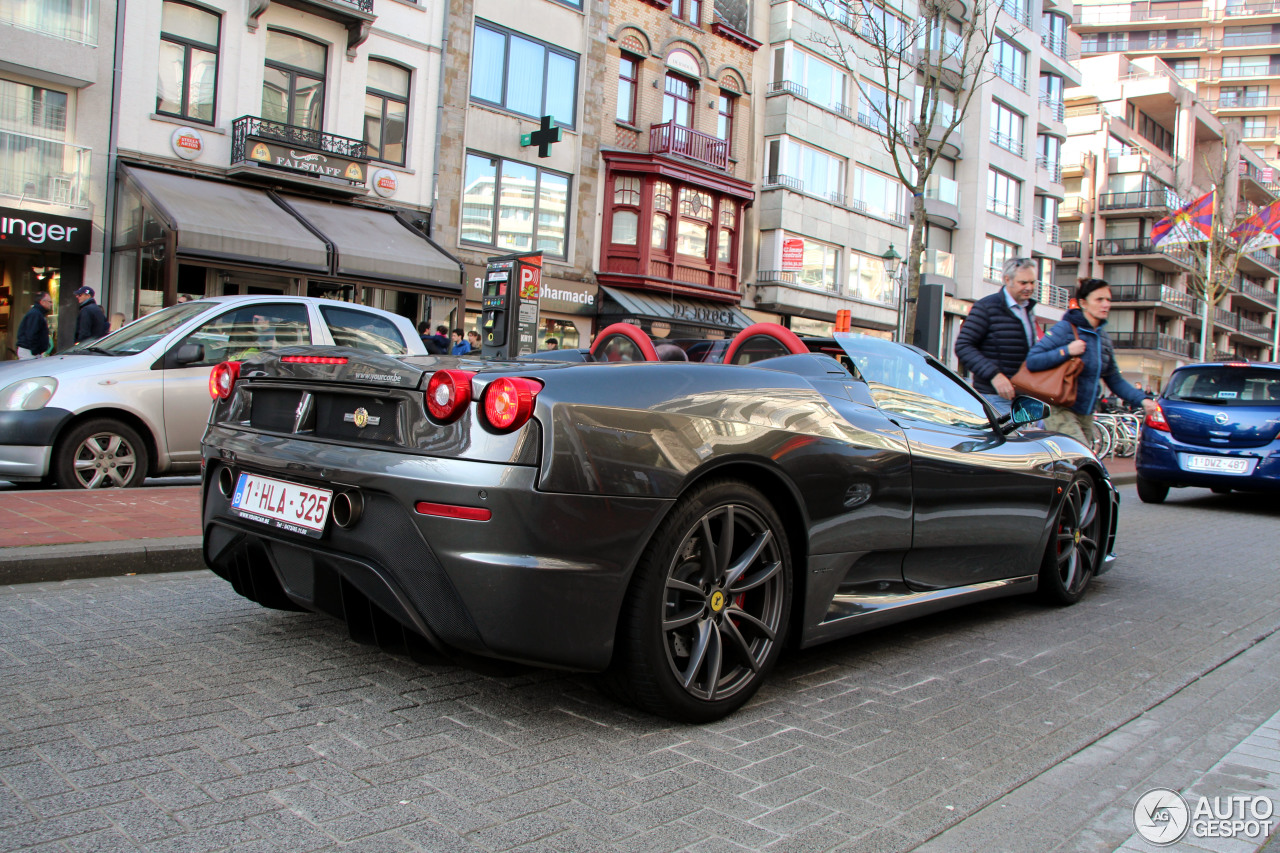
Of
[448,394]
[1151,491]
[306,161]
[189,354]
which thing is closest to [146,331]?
[189,354]

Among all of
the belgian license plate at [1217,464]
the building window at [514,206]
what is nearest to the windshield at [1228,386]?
the belgian license plate at [1217,464]

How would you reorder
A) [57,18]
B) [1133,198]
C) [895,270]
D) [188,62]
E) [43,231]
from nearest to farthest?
[43,231] < [57,18] < [188,62] < [895,270] < [1133,198]

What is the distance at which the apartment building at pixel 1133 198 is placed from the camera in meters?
56.6

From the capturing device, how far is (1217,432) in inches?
408

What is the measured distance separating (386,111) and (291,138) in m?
2.75

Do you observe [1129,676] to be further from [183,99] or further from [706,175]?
[706,175]

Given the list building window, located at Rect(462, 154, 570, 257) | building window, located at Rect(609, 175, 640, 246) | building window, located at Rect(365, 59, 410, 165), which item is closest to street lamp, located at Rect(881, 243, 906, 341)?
building window, located at Rect(609, 175, 640, 246)

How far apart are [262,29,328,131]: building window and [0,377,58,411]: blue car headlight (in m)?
13.3

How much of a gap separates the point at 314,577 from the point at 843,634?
1.86 meters

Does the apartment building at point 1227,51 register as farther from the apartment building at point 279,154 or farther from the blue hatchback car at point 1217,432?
the blue hatchback car at point 1217,432

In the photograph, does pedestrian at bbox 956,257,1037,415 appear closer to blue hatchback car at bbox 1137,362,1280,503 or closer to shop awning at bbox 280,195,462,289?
blue hatchback car at bbox 1137,362,1280,503

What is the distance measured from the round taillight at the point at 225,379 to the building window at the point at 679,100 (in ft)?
81.3

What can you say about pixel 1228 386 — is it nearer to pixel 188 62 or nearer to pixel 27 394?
pixel 27 394

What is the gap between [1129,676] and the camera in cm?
385
